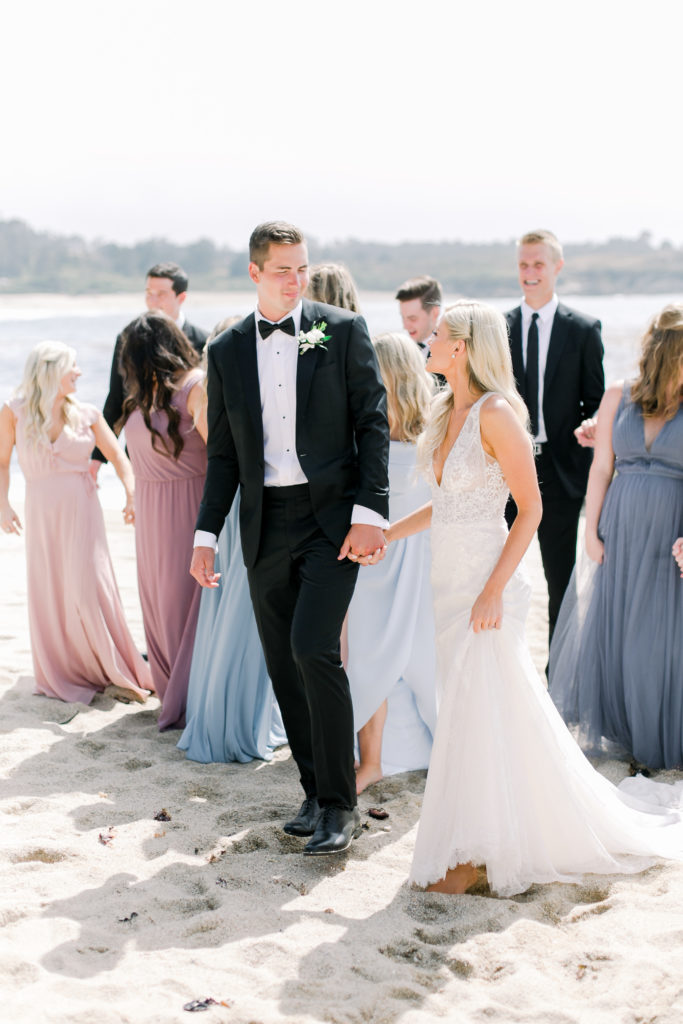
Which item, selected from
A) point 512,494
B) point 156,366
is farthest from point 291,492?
point 156,366

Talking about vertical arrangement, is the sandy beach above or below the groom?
below

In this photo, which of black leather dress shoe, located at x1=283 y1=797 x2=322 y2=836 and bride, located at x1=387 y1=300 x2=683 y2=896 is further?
black leather dress shoe, located at x1=283 y1=797 x2=322 y2=836

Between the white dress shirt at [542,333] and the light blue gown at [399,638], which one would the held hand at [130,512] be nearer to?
the light blue gown at [399,638]

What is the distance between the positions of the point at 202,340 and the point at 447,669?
3.50 meters

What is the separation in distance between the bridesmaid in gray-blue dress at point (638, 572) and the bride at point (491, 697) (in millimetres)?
1177

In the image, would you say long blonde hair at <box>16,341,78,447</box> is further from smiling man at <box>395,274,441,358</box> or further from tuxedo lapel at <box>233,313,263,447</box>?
tuxedo lapel at <box>233,313,263,447</box>

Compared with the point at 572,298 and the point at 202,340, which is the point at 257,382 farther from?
the point at 572,298

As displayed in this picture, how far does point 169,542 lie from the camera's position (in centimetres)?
532

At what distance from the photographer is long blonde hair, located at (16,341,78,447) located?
5488 millimetres

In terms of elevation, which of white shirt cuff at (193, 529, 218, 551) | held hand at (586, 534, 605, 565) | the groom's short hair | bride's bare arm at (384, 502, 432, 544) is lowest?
held hand at (586, 534, 605, 565)

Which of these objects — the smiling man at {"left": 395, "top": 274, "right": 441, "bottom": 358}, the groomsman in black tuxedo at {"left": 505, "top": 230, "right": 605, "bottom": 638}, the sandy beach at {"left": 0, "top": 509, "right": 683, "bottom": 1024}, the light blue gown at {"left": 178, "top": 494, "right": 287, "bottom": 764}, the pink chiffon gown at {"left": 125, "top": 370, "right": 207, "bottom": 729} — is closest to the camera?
the sandy beach at {"left": 0, "top": 509, "right": 683, "bottom": 1024}

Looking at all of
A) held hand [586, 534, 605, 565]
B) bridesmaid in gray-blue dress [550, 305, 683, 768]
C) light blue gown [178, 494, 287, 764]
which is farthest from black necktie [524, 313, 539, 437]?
light blue gown [178, 494, 287, 764]

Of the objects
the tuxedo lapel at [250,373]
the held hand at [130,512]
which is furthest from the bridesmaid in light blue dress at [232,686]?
the tuxedo lapel at [250,373]

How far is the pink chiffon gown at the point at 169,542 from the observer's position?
521cm
